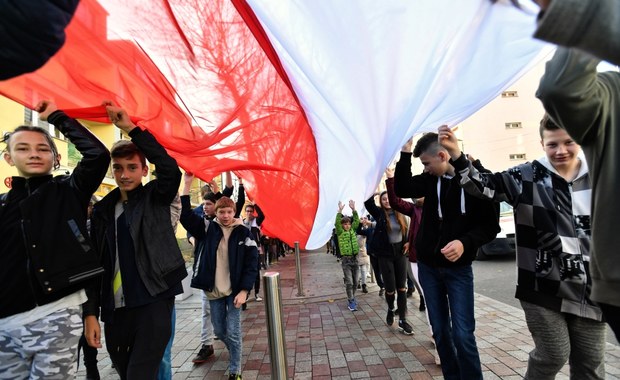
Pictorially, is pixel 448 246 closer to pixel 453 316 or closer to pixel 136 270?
pixel 453 316

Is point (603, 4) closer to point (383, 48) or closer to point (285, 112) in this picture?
point (383, 48)

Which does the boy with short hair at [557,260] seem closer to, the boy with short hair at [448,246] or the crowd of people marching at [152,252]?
the crowd of people marching at [152,252]

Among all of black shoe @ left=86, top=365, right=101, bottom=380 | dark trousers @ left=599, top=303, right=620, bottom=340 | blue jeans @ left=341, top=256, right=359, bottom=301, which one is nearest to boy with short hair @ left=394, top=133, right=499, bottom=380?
dark trousers @ left=599, top=303, right=620, bottom=340

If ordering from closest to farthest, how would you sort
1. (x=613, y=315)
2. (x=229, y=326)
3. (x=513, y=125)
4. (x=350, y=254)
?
(x=613, y=315)
(x=229, y=326)
(x=350, y=254)
(x=513, y=125)

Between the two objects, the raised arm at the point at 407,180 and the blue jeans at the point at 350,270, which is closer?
the raised arm at the point at 407,180

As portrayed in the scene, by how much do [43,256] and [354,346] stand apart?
3668 millimetres

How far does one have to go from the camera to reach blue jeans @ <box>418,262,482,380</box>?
2.47 m

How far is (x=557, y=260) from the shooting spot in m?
2.01

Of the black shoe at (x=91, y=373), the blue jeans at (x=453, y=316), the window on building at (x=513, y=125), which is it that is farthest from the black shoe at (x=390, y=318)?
the window on building at (x=513, y=125)

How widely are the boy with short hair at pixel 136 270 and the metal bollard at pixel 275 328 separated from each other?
1.90 feet

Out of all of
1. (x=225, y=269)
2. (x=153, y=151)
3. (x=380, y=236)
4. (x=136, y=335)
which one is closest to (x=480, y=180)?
(x=153, y=151)

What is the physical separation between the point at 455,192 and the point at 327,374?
2341 mm

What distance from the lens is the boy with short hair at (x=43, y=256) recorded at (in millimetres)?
1726

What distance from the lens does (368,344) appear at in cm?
444
